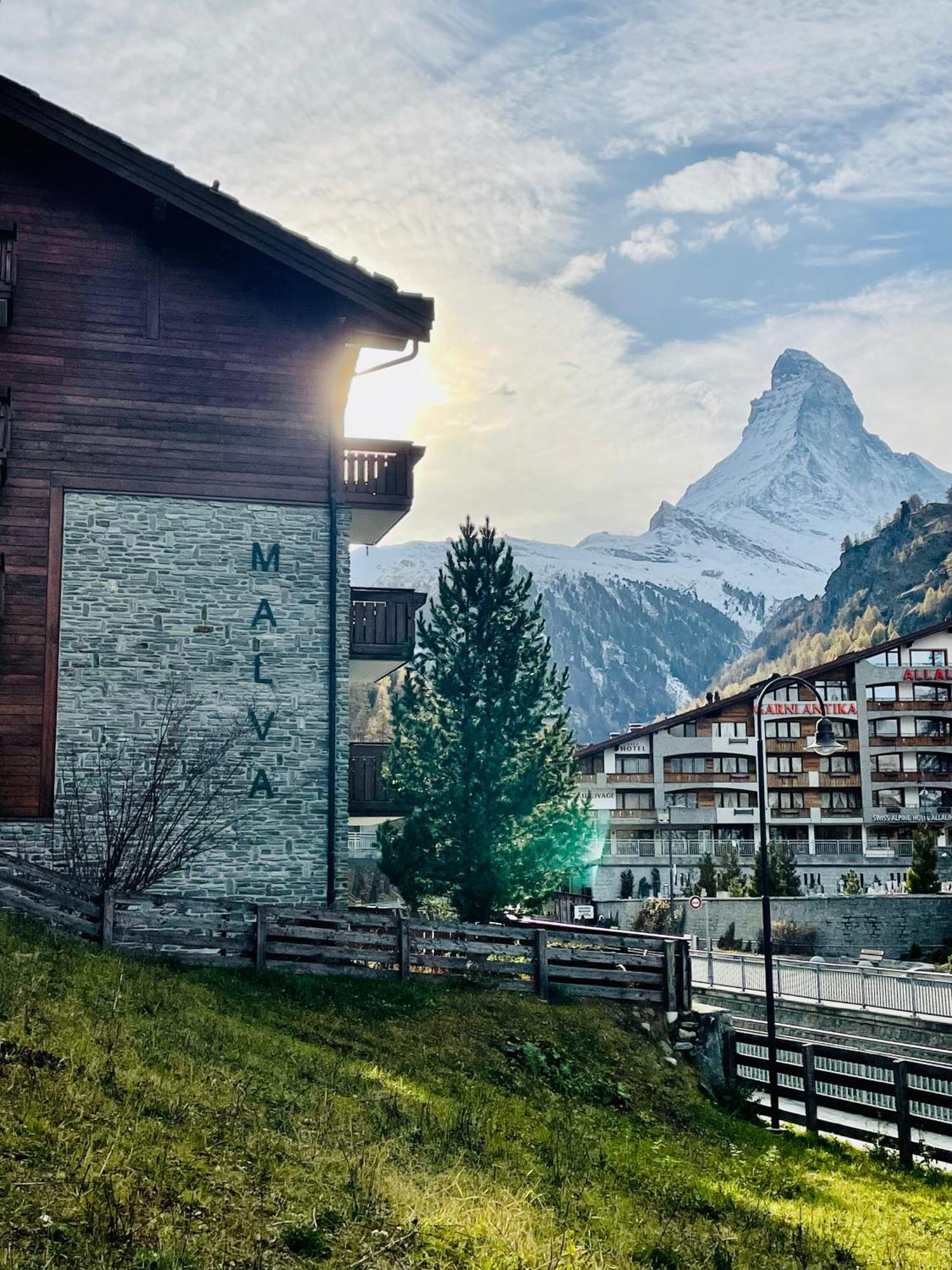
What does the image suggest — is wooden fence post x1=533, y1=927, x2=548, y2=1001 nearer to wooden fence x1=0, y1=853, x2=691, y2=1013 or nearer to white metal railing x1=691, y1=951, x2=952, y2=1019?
wooden fence x1=0, y1=853, x2=691, y2=1013

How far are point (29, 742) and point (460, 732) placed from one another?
11311 mm

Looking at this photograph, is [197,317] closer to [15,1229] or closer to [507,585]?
[507,585]

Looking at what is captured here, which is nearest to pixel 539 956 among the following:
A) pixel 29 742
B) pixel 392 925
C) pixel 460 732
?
pixel 392 925

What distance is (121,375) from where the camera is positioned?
23734mm

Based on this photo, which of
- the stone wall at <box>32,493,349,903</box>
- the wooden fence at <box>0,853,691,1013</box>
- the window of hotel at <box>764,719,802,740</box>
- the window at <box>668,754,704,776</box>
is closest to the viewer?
the wooden fence at <box>0,853,691,1013</box>

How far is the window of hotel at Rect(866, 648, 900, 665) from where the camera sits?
8831 cm

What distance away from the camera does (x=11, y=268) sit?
912 inches

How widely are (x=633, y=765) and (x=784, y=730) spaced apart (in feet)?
34.0

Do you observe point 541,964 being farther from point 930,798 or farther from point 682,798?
point 930,798

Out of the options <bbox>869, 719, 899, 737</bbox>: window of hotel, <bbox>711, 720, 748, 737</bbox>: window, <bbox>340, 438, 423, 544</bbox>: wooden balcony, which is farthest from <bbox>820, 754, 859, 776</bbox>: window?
<bbox>340, 438, 423, 544</bbox>: wooden balcony

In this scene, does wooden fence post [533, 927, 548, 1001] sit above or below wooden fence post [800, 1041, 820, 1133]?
above

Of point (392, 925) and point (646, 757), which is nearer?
point (392, 925)

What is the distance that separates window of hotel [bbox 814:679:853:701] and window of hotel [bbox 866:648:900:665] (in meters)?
2.11

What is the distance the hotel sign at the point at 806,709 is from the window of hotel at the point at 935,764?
18.5 feet
